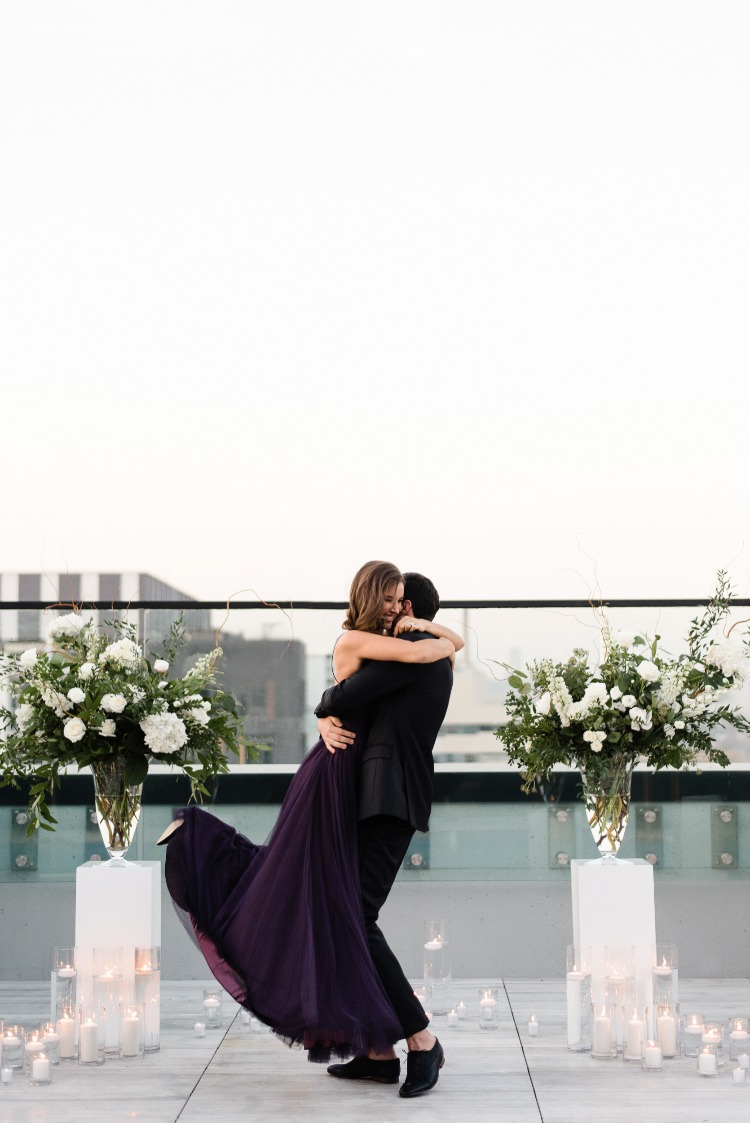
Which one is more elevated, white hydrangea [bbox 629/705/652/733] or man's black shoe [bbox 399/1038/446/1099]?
white hydrangea [bbox 629/705/652/733]

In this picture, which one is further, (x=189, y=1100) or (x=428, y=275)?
(x=428, y=275)

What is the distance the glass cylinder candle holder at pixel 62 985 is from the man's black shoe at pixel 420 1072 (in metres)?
1.02

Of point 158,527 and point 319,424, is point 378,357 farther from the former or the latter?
point 158,527

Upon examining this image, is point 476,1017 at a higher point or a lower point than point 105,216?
lower

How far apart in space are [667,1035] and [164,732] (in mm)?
1684

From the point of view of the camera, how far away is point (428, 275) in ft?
23.1

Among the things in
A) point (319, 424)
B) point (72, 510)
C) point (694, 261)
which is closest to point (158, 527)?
point (72, 510)

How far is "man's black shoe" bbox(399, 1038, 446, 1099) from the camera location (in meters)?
3.08

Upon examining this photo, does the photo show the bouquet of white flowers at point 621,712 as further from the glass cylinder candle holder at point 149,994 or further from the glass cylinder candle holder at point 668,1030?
the glass cylinder candle holder at point 149,994

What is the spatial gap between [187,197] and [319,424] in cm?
161

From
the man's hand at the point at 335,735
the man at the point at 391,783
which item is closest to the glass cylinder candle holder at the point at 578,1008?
the man at the point at 391,783

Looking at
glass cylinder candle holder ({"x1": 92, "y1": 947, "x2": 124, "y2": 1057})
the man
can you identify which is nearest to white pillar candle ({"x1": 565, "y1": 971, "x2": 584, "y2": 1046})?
the man

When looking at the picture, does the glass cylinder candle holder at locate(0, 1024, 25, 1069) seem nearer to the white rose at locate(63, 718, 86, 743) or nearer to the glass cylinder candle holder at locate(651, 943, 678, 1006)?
the white rose at locate(63, 718, 86, 743)

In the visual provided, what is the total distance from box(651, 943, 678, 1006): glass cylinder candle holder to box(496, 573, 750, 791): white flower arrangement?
60cm
